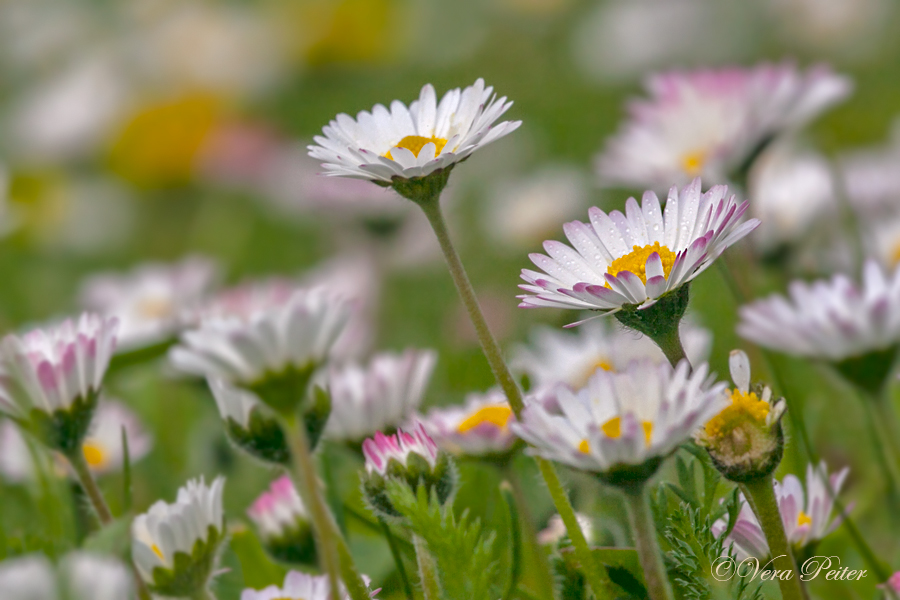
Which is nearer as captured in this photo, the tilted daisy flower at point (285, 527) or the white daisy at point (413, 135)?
the white daisy at point (413, 135)

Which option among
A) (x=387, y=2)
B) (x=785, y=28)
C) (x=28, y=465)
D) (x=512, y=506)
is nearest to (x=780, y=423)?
(x=512, y=506)

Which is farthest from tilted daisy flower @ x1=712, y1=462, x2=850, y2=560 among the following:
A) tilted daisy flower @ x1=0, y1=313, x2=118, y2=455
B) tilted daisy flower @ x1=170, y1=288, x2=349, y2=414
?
tilted daisy flower @ x1=0, y1=313, x2=118, y2=455

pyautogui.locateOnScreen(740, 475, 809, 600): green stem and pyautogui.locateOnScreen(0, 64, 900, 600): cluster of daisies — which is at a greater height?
pyautogui.locateOnScreen(0, 64, 900, 600): cluster of daisies

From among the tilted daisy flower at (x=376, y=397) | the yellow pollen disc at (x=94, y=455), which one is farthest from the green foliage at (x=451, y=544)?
the yellow pollen disc at (x=94, y=455)

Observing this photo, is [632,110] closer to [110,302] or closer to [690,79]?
[690,79]

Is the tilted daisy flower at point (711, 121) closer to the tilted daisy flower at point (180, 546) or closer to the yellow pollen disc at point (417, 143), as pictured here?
the yellow pollen disc at point (417, 143)

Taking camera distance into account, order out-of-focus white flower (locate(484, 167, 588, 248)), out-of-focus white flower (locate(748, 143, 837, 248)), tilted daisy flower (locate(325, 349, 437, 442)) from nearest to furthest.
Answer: tilted daisy flower (locate(325, 349, 437, 442)) < out-of-focus white flower (locate(748, 143, 837, 248)) < out-of-focus white flower (locate(484, 167, 588, 248))

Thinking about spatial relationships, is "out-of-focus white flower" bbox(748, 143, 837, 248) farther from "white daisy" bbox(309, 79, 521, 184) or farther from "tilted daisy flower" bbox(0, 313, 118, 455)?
"tilted daisy flower" bbox(0, 313, 118, 455)
